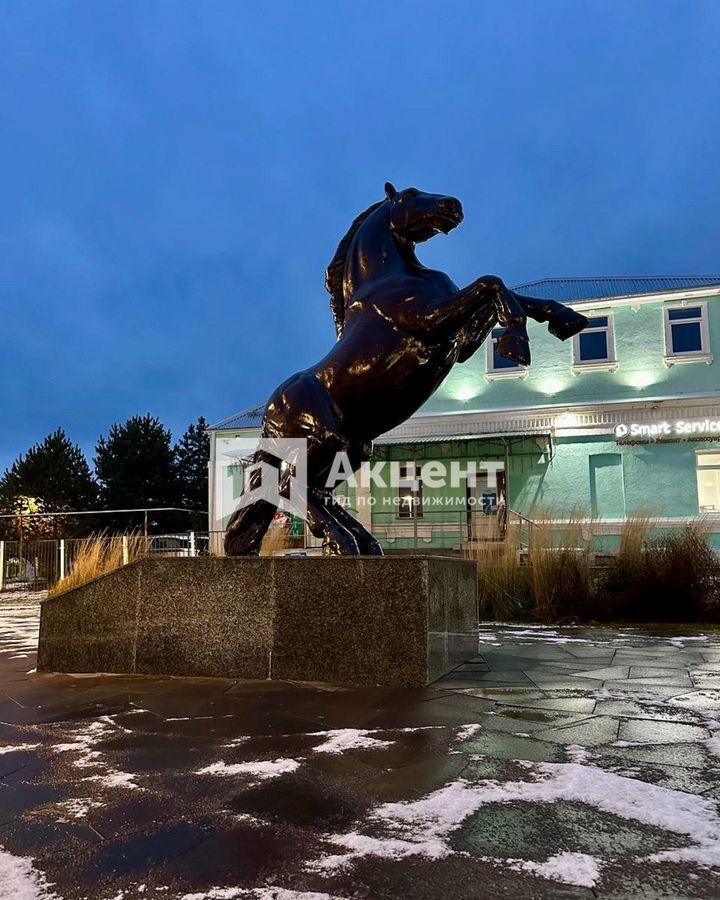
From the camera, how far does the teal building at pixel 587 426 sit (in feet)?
60.1

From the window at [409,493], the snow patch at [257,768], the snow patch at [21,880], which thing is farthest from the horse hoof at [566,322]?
the window at [409,493]

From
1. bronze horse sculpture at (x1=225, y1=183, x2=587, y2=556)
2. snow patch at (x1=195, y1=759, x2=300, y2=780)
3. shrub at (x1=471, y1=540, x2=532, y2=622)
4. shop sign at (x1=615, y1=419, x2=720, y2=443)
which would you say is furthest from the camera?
shop sign at (x1=615, y1=419, x2=720, y2=443)

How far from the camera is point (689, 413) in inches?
723

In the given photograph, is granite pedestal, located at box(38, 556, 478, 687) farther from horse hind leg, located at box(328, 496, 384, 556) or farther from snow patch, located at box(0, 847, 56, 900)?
→ snow patch, located at box(0, 847, 56, 900)

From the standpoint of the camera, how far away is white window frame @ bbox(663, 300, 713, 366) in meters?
19.0

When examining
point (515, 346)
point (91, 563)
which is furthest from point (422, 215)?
point (91, 563)

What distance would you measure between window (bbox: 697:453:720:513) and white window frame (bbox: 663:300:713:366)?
107 inches

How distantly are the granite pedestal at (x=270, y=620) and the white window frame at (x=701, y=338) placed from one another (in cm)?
1676

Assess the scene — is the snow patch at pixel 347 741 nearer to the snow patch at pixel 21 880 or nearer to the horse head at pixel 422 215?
the snow patch at pixel 21 880

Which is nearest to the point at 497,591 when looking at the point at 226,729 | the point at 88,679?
the point at 88,679

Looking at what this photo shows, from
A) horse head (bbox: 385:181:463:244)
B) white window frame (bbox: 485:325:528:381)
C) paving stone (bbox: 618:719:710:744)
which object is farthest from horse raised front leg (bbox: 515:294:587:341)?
white window frame (bbox: 485:325:528:381)

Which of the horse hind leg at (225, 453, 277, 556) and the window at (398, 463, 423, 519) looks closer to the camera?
the horse hind leg at (225, 453, 277, 556)

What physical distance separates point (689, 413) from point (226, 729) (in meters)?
18.1

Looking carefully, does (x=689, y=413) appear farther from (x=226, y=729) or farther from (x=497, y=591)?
(x=226, y=729)
